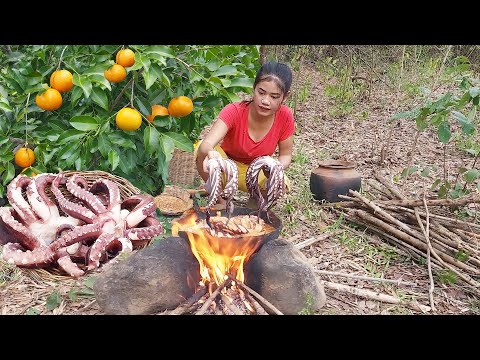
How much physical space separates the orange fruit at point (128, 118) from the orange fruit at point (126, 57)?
0.25 metres

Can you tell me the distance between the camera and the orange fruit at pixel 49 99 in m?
2.80

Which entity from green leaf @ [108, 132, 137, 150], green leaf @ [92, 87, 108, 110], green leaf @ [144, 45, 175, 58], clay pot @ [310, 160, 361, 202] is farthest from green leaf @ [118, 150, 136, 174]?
clay pot @ [310, 160, 361, 202]

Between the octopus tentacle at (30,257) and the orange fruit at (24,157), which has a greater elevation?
the orange fruit at (24,157)

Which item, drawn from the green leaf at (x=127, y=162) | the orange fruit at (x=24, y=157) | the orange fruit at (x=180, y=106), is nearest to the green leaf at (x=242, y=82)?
the orange fruit at (x=180, y=106)

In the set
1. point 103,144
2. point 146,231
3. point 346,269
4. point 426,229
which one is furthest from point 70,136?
point 426,229

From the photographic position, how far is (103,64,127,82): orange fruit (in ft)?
8.83

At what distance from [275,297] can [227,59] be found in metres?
1.64

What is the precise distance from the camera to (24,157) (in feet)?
9.79

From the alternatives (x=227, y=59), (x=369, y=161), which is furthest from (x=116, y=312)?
(x=369, y=161)

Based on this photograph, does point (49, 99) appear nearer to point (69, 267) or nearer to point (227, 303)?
point (69, 267)

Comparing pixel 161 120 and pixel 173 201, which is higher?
pixel 161 120

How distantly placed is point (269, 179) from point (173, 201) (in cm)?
116

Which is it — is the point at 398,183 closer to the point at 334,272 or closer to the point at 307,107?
the point at 334,272

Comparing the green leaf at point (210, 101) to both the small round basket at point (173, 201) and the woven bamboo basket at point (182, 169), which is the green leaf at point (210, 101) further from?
the woven bamboo basket at point (182, 169)
